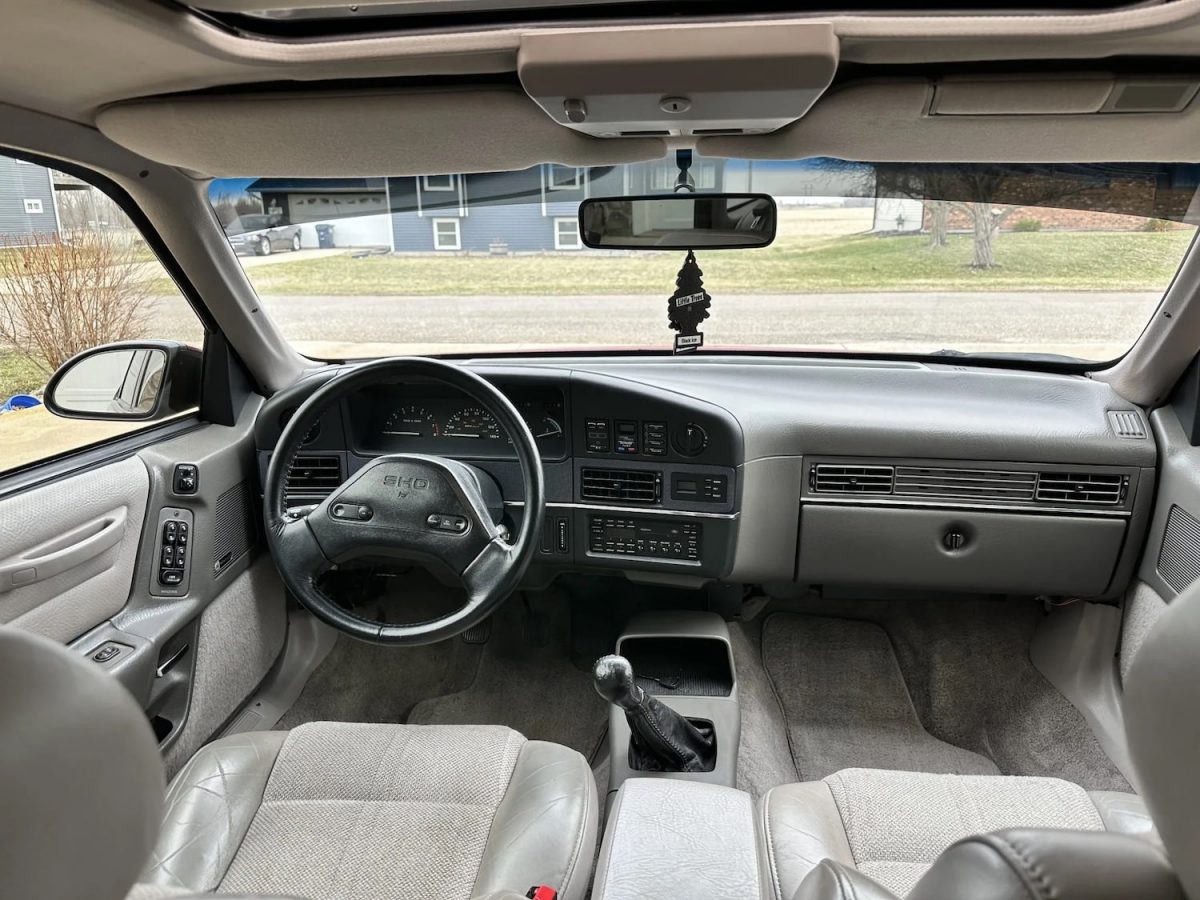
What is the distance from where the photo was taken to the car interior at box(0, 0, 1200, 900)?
1.49m

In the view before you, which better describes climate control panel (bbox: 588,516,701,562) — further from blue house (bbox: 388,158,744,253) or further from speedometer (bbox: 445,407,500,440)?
blue house (bbox: 388,158,744,253)

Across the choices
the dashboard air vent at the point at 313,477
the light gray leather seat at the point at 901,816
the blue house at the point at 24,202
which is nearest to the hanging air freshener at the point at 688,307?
the dashboard air vent at the point at 313,477

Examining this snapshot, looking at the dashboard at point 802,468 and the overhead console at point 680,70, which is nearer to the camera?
the overhead console at point 680,70

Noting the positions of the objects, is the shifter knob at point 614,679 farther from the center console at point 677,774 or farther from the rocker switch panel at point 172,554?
the rocker switch panel at point 172,554

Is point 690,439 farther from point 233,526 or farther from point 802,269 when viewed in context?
point 233,526

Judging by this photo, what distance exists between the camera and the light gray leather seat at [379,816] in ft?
5.05

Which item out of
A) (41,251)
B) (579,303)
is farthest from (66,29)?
(579,303)

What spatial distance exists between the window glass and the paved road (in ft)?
0.57

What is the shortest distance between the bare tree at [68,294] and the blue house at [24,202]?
0.07 feet

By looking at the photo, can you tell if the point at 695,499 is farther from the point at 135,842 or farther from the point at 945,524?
the point at 135,842

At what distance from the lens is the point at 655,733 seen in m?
2.09

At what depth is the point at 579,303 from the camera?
2.87 meters

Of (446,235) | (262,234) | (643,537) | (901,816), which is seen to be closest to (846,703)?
(643,537)

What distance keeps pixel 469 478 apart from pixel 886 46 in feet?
4.33
